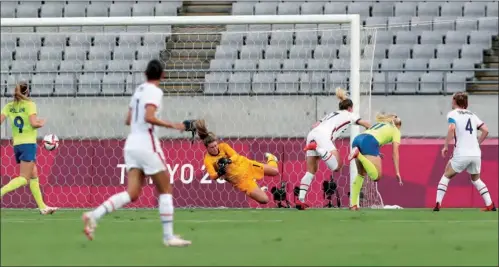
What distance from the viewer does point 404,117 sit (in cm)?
2194

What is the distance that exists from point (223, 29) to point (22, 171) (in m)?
9.28

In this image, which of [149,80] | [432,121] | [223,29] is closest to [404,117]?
[432,121]

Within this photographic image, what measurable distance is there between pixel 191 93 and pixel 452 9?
6.85 meters

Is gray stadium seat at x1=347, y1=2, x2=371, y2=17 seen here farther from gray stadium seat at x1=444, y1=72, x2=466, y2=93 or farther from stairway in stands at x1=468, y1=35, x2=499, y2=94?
gray stadium seat at x1=444, y1=72, x2=466, y2=93

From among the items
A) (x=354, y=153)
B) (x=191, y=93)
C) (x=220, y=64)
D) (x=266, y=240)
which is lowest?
(x=266, y=240)

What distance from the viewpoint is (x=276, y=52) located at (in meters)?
23.5

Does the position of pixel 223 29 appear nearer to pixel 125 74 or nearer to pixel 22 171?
pixel 125 74

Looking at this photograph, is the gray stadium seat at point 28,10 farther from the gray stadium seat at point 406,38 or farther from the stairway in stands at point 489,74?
the stairway in stands at point 489,74


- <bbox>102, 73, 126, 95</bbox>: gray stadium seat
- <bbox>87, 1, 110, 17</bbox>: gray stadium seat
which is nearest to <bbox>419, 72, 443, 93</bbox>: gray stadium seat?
<bbox>102, 73, 126, 95</bbox>: gray stadium seat

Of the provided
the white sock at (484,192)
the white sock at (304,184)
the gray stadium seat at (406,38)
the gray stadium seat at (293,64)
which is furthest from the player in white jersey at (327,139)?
the gray stadium seat at (406,38)

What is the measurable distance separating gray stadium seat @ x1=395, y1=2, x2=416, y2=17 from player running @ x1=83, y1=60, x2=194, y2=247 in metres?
15.8

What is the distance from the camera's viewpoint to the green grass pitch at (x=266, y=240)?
8984 millimetres

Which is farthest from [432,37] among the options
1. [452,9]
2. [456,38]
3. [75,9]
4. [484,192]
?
[484,192]

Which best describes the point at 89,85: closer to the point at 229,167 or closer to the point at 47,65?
the point at 47,65
